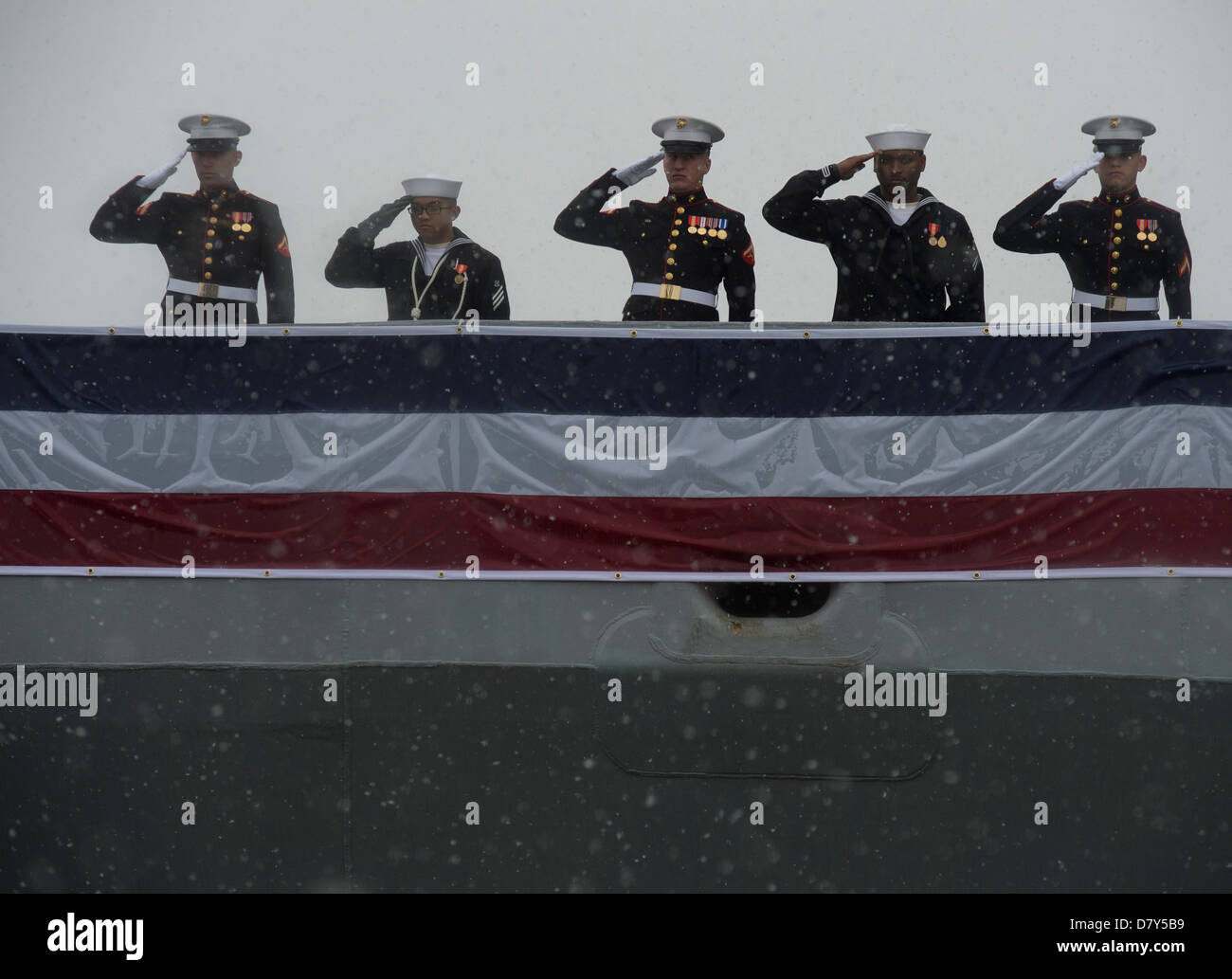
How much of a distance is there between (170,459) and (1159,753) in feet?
13.5

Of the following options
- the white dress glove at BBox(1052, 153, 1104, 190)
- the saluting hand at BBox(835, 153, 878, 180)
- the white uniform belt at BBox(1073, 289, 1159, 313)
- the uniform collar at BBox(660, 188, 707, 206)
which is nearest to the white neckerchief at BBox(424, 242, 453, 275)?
the uniform collar at BBox(660, 188, 707, 206)

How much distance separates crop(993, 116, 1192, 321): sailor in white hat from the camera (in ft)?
20.9

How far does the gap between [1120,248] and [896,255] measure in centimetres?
115

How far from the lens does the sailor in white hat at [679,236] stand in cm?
645

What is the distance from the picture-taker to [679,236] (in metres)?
6.48

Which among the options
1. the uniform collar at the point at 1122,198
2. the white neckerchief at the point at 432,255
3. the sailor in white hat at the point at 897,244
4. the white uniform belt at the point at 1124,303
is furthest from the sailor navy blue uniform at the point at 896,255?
the white neckerchief at the point at 432,255

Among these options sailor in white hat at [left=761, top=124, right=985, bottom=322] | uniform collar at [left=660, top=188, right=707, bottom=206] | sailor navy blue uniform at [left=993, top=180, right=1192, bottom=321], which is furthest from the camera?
uniform collar at [left=660, top=188, right=707, bottom=206]

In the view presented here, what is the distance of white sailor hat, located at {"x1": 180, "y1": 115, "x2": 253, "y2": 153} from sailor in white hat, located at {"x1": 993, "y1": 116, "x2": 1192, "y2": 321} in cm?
388

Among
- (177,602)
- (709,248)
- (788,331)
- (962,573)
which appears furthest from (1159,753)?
(177,602)

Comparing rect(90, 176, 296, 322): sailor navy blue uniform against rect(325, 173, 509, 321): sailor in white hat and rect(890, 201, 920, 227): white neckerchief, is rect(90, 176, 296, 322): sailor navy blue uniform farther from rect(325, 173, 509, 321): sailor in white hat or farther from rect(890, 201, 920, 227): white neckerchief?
rect(890, 201, 920, 227): white neckerchief

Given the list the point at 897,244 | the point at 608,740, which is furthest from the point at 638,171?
the point at 608,740

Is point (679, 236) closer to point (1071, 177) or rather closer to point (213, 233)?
point (1071, 177)

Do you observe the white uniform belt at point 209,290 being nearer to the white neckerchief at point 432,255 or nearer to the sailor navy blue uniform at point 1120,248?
the white neckerchief at point 432,255

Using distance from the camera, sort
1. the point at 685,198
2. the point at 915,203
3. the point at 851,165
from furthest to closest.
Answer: the point at 685,198 < the point at 915,203 < the point at 851,165
